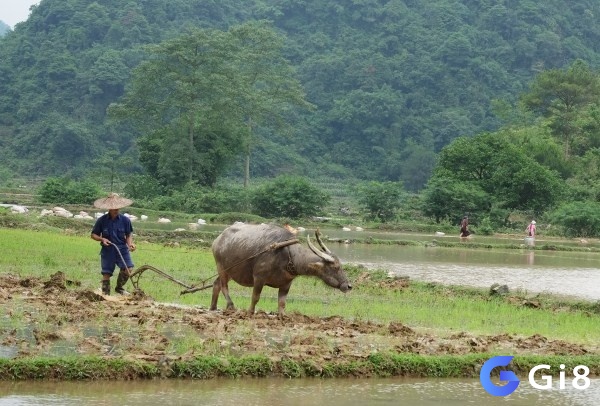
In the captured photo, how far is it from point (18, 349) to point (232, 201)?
1351 inches

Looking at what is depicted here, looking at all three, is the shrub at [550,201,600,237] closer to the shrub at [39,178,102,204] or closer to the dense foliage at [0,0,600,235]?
the dense foliage at [0,0,600,235]

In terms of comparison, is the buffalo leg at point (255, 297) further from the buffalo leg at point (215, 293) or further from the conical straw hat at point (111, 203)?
the conical straw hat at point (111, 203)

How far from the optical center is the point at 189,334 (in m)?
9.66

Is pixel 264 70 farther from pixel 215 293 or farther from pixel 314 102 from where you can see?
pixel 215 293

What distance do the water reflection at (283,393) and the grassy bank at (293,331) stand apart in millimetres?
175

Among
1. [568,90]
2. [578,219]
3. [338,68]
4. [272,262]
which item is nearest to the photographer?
[272,262]

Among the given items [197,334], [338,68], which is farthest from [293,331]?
[338,68]

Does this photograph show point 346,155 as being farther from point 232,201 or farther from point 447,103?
point 232,201

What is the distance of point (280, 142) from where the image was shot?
7012 centimetres

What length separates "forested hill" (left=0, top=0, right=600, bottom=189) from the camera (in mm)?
66000

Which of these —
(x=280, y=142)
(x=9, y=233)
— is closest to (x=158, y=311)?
(x=9, y=233)

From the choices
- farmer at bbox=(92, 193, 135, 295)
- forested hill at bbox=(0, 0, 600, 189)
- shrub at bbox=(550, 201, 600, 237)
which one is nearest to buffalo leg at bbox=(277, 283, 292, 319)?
farmer at bbox=(92, 193, 135, 295)

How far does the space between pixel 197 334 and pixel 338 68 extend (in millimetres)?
66274

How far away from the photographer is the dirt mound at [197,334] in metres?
8.87
